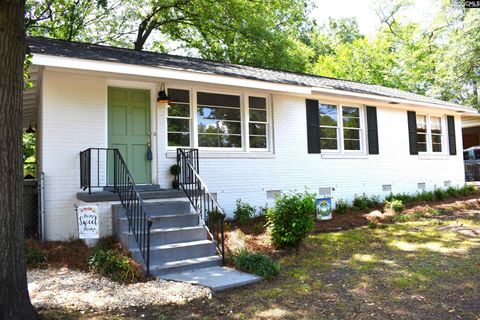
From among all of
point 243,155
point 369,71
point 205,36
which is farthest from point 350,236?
point 369,71

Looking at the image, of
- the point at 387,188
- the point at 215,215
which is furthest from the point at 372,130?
the point at 215,215

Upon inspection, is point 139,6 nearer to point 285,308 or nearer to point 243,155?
point 243,155

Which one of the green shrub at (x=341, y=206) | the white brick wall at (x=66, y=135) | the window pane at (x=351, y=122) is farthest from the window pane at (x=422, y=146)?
the white brick wall at (x=66, y=135)

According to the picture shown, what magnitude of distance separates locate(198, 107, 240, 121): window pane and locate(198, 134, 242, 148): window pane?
0.45 m

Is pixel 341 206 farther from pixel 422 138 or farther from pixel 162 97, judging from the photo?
pixel 162 97

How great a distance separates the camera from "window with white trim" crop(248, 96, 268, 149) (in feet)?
31.4

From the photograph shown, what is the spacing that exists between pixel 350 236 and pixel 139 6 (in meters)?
16.3

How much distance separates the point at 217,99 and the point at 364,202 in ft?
17.6

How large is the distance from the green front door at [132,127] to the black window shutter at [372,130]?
7.11 metres

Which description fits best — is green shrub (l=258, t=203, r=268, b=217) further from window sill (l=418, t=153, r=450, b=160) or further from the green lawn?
window sill (l=418, t=153, r=450, b=160)

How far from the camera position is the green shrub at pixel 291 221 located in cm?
642

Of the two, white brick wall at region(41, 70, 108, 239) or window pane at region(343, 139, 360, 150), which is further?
window pane at region(343, 139, 360, 150)

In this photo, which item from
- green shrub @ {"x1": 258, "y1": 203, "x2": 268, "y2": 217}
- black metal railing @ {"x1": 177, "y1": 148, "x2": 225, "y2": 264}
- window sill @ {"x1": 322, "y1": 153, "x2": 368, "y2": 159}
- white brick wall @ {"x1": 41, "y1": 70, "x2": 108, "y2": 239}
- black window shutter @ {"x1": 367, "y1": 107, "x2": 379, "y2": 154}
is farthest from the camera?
black window shutter @ {"x1": 367, "y1": 107, "x2": 379, "y2": 154}

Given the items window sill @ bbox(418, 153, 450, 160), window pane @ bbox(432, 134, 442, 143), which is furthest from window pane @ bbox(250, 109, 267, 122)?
window pane @ bbox(432, 134, 442, 143)
